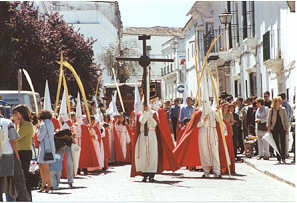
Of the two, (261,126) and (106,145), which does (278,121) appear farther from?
(106,145)

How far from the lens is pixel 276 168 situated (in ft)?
57.8

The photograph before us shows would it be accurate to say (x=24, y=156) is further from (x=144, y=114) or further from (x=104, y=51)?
(x=104, y=51)

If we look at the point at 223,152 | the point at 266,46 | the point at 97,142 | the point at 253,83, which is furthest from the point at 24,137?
the point at 253,83

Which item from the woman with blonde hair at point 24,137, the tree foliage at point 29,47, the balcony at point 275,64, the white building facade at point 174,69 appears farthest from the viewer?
the white building facade at point 174,69

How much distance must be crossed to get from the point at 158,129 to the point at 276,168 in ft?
9.72

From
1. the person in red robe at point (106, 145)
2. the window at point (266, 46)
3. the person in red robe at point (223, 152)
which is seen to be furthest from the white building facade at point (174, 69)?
the person in red robe at point (223, 152)

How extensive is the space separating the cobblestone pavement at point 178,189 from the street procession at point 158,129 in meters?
0.02

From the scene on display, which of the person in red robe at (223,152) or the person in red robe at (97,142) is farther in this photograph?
the person in red robe at (97,142)

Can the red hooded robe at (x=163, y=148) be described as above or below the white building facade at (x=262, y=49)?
below

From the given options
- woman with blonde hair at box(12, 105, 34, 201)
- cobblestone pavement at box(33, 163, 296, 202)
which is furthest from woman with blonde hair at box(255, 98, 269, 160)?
woman with blonde hair at box(12, 105, 34, 201)

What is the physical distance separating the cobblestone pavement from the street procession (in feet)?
0.07

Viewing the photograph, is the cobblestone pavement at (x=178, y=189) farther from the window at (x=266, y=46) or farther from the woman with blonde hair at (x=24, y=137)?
the window at (x=266, y=46)

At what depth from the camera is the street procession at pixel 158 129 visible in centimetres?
1301

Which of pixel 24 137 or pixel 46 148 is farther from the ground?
pixel 24 137
